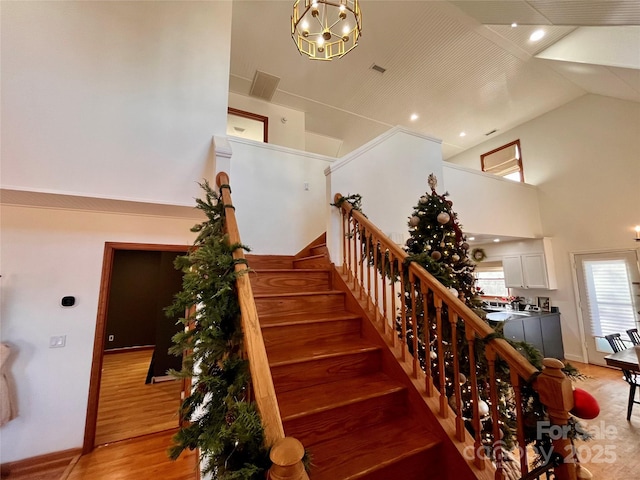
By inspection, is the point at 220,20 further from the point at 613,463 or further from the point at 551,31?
the point at 613,463

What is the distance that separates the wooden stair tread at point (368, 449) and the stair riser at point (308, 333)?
2.10 feet

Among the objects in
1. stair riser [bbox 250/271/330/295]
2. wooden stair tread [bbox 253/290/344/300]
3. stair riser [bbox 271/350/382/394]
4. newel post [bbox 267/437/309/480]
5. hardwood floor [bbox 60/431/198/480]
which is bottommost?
hardwood floor [bbox 60/431/198/480]

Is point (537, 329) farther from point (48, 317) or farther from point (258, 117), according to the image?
point (48, 317)

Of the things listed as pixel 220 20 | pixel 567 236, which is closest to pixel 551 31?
pixel 567 236

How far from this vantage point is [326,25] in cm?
247

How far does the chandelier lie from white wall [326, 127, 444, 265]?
3.67 ft

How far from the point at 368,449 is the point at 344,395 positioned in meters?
0.29

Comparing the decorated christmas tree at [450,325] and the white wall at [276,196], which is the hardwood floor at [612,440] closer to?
the decorated christmas tree at [450,325]

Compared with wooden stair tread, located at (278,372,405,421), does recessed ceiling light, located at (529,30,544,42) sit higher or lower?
higher

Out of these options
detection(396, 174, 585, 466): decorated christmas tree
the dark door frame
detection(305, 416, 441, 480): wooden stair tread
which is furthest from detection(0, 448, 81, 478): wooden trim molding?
detection(396, 174, 585, 466): decorated christmas tree

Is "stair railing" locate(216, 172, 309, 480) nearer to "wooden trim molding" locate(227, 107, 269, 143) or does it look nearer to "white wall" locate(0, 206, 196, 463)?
"white wall" locate(0, 206, 196, 463)

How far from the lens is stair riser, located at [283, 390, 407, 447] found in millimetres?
1463

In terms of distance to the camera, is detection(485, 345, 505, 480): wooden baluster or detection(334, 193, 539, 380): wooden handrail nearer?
detection(334, 193, 539, 380): wooden handrail

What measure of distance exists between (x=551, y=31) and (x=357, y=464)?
21.2 ft
